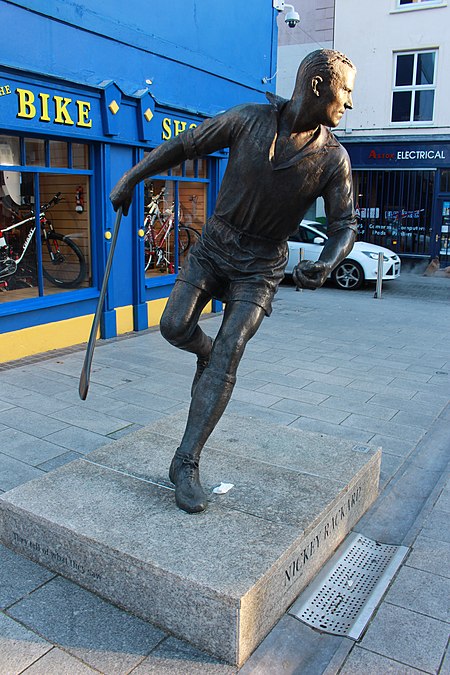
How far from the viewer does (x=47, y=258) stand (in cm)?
785

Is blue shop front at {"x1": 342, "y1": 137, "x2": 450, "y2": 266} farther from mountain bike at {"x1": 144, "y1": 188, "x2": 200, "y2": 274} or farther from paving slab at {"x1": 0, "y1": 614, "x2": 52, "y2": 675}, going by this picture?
paving slab at {"x1": 0, "y1": 614, "x2": 52, "y2": 675}

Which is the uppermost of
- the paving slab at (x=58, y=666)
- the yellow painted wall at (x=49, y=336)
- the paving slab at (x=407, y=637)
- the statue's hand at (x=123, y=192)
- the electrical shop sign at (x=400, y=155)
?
the electrical shop sign at (x=400, y=155)

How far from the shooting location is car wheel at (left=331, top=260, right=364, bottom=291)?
572 inches

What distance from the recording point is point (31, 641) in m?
2.53

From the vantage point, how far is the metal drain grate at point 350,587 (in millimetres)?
2777

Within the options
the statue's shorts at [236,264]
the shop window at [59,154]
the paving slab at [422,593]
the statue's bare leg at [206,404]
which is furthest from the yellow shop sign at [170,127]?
the paving slab at [422,593]

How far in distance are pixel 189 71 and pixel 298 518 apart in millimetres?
8025

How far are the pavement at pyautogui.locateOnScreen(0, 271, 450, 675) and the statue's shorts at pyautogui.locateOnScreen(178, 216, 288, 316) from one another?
1.53 metres

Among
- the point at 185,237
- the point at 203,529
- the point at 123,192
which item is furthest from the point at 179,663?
the point at 185,237

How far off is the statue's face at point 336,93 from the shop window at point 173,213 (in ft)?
21.8

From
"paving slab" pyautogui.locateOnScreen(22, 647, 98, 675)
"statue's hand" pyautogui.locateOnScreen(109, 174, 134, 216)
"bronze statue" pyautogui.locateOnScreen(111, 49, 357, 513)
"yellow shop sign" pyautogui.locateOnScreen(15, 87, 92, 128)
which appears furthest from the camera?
"yellow shop sign" pyautogui.locateOnScreen(15, 87, 92, 128)

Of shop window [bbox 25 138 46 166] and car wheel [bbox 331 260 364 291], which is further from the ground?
shop window [bbox 25 138 46 166]

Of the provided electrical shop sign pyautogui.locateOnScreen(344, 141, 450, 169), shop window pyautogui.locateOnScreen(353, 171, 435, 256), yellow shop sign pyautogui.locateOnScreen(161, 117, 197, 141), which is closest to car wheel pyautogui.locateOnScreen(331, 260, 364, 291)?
shop window pyautogui.locateOnScreen(353, 171, 435, 256)

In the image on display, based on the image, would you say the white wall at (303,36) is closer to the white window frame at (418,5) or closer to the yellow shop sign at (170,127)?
the white window frame at (418,5)
